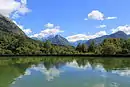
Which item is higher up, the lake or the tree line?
the tree line

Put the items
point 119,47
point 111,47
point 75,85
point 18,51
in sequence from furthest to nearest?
point 18,51
point 119,47
point 111,47
point 75,85

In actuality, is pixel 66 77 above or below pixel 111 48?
below

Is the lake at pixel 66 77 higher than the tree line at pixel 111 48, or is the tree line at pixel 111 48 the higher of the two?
the tree line at pixel 111 48

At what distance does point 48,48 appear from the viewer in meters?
118

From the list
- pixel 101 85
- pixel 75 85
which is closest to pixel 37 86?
pixel 75 85

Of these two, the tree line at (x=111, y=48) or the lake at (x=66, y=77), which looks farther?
the tree line at (x=111, y=48)

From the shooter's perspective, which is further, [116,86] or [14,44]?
[14,44]

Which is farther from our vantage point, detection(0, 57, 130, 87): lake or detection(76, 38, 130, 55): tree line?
detection(76, 38, 130, 55): tree line

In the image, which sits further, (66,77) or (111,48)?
(111,48)

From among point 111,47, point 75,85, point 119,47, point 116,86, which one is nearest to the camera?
point 116,86

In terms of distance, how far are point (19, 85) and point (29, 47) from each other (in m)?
97.8

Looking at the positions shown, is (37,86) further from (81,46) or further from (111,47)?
(81,46)

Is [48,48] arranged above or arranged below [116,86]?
above

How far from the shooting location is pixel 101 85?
69.5ft
